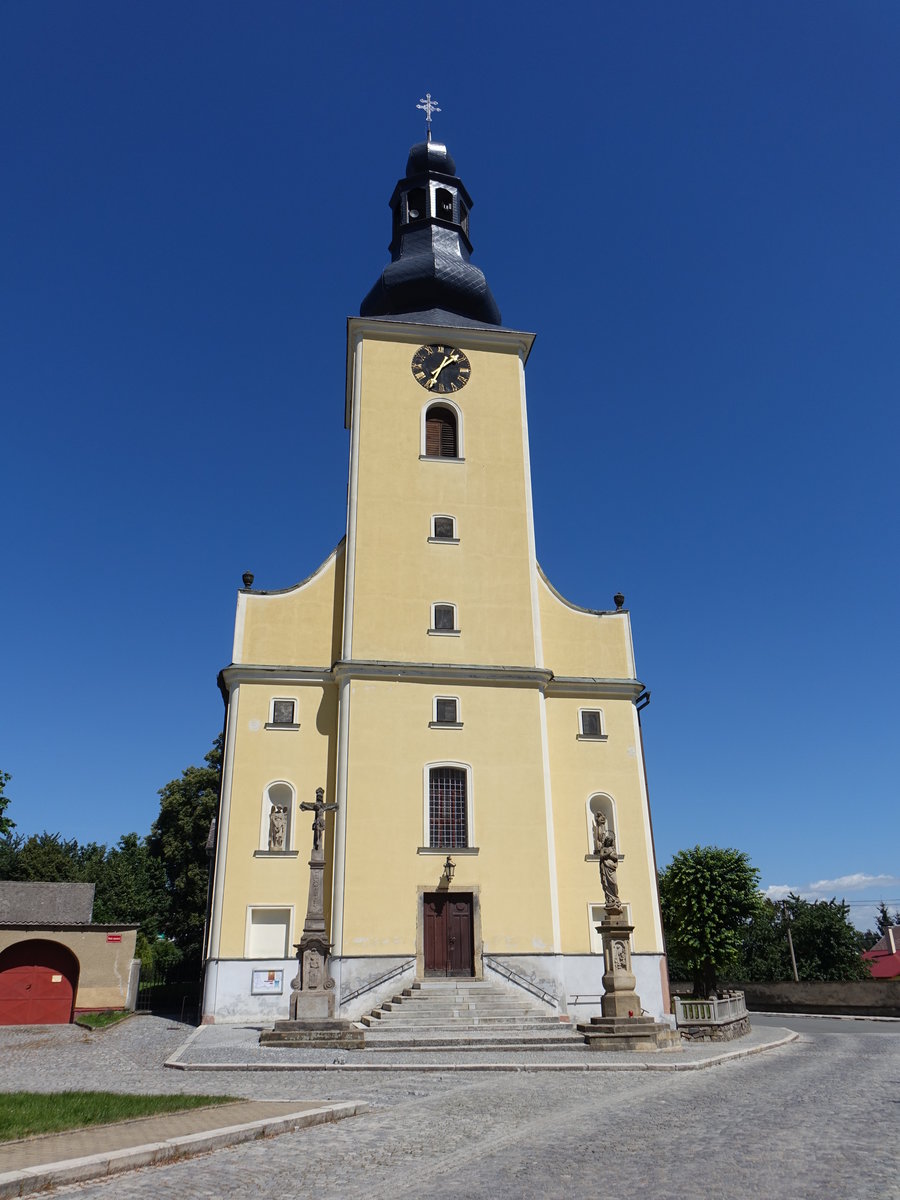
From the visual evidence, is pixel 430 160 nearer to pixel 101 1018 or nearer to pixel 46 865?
pixel 101 1018

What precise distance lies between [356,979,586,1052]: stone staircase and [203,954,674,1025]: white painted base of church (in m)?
0.47

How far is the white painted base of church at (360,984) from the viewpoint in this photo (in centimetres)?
2019

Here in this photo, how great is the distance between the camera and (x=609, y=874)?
17.8 meters

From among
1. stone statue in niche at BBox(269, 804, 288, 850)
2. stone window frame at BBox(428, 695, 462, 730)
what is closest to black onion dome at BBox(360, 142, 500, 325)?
stone window frame at BBox(428, 695, 462, 730)

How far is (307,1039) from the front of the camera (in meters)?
15.0

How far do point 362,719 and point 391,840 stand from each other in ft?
10.1

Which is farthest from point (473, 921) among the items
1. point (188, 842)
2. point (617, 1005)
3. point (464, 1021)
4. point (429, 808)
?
point (188, 842)

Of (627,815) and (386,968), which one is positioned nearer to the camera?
(386,968)

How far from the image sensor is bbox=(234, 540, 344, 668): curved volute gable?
78.4 feet

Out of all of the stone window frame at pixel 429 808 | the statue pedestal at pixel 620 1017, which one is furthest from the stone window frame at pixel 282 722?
the statue pedestal at pixel 620 1017

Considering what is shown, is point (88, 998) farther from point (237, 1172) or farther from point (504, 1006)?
point (237, 1172)

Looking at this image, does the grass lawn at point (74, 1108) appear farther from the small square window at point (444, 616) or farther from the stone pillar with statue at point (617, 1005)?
the small square window at point (444, 616)

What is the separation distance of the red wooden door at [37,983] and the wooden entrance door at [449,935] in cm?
1249

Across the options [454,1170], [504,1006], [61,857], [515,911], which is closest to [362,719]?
[515,911]
